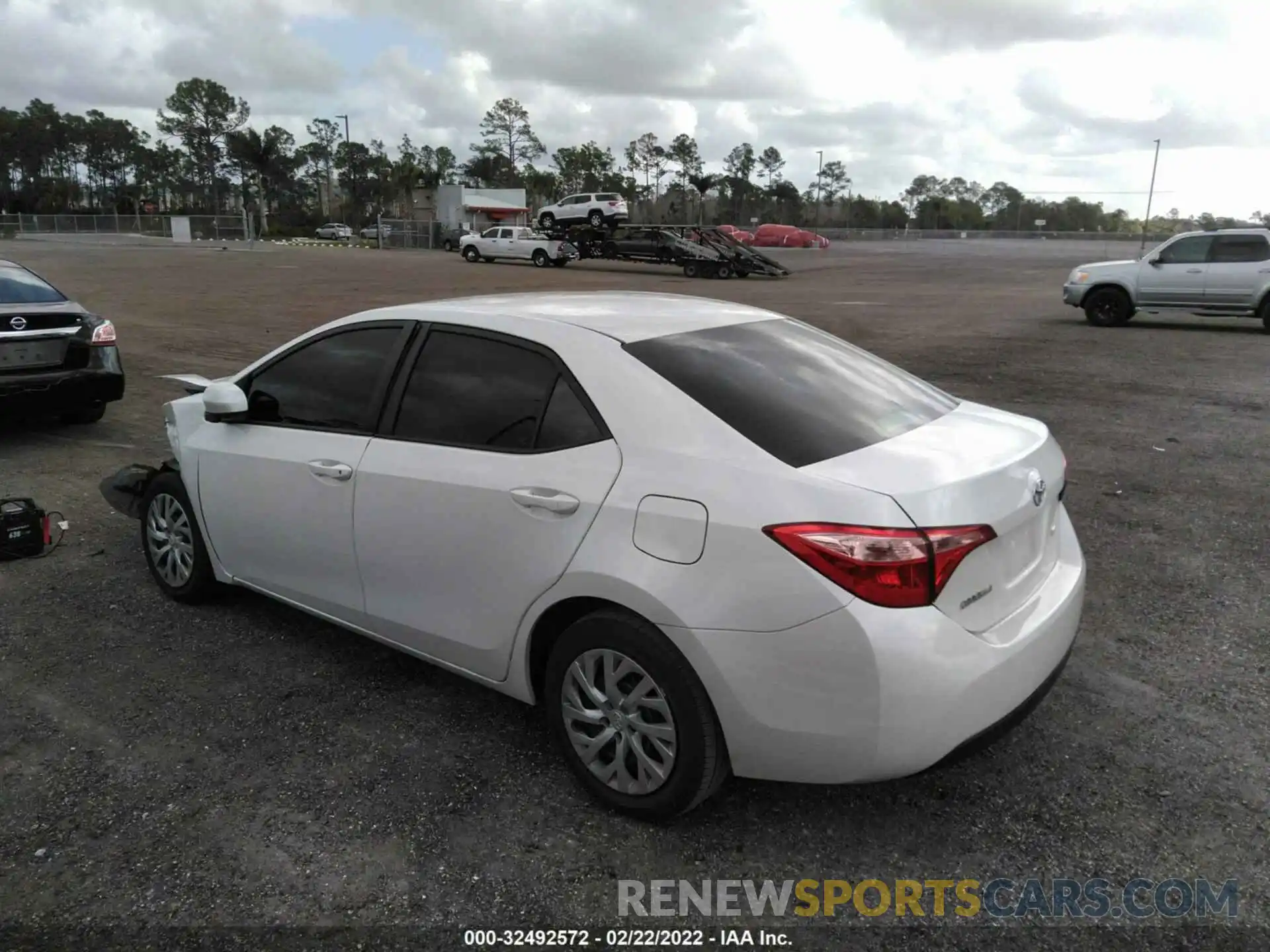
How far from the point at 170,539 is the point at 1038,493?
3.94 meters

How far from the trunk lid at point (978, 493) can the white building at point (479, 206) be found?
6466cm

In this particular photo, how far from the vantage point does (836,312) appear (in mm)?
19297

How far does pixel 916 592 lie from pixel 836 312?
1756 centimetres

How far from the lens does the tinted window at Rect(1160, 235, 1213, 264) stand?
16.0m

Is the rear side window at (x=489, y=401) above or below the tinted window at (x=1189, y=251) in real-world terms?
below

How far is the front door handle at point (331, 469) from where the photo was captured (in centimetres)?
354

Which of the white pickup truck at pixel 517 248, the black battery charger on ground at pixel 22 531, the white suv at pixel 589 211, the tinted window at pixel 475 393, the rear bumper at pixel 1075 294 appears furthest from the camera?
the white suv at pixel 589 211

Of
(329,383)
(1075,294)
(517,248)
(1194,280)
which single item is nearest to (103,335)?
(329,383)

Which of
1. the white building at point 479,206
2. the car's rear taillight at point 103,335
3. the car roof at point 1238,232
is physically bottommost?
the car's rear taillight at point 103,335

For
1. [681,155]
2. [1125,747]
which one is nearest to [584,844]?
[1125,747]

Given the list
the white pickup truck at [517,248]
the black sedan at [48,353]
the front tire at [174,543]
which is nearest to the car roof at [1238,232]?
the black sedan at [48,353]

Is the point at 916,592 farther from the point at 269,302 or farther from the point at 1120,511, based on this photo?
the point at 269,302

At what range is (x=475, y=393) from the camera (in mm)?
3326

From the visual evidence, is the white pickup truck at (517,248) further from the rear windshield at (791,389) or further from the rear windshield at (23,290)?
the rear windshield at (791,389)
